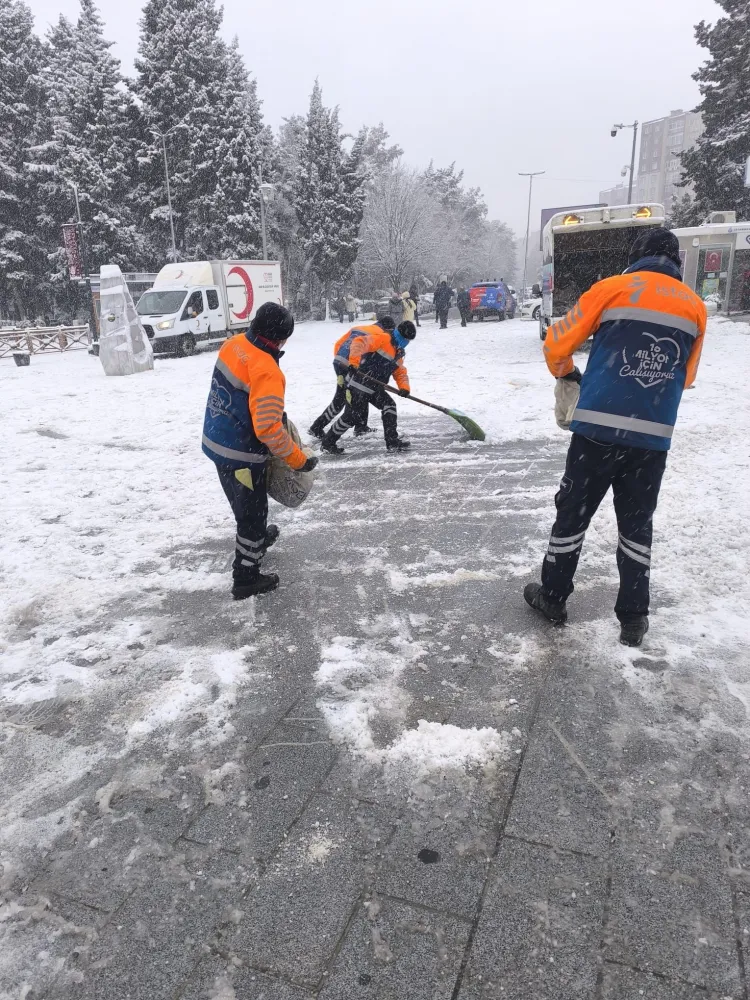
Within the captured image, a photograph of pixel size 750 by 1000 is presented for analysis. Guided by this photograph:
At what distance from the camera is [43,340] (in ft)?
73.3

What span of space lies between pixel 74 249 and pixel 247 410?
2268 centimetres

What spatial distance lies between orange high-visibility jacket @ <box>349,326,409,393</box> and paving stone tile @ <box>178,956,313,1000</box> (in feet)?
18.9

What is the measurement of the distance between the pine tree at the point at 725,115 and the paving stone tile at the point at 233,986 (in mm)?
30398

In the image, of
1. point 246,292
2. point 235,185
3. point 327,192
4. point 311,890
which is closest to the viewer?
point 311,890

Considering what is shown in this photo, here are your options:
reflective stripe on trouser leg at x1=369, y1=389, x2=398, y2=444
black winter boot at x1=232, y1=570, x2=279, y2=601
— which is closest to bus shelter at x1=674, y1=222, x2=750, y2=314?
reflective stripe on trouser leg at x1=369, y1=389, x2=398, y2=444

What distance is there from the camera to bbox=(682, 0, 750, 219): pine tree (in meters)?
25.1

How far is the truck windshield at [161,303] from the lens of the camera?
18578 mm

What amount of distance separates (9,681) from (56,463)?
444 cm

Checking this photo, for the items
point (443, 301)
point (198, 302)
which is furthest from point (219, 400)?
point (443, 301)

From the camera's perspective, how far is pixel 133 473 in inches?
260

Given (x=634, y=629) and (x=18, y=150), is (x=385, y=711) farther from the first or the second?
(x=18, y=150)

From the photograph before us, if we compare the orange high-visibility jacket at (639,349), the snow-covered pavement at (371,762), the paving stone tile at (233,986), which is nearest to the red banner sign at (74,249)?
the snow-covered pavement at (371,762)

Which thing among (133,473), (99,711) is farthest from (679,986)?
(133,473)

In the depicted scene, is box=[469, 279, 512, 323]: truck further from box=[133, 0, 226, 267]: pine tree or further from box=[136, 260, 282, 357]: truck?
box=[133, 0, 226, 267]: pine tree
